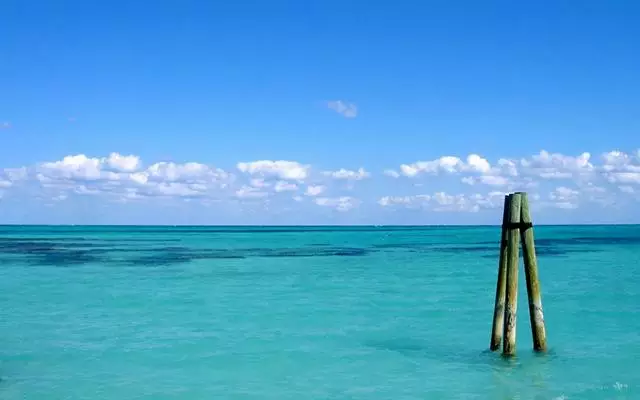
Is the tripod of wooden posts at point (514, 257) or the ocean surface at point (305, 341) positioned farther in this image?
the tripod of wooden posts at point (514, 257)

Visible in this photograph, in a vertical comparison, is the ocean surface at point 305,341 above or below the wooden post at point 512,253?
below

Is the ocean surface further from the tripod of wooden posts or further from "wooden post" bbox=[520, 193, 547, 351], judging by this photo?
"wooden post" bbox=[520, 193, 547, 351]

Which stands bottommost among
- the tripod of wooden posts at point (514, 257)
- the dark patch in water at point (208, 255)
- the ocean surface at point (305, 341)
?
the ocean surface at point (305, 341)

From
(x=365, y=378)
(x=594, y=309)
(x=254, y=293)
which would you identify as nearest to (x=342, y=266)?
(x=254, y=293)

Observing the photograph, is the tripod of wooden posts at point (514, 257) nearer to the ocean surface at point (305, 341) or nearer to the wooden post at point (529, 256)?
the wooden post at point (529, 256)

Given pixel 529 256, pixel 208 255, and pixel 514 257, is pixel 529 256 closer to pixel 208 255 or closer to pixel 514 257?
pixel 514 257

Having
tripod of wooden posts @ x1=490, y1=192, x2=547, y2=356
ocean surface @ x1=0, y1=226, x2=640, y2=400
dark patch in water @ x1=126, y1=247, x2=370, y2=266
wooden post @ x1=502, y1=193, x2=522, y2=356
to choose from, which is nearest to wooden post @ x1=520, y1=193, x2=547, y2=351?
tripod of wooden posts @ x1=490, y1=192, x2=547, y2=356

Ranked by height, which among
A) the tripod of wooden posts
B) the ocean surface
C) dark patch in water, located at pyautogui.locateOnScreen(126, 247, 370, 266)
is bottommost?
the ocean surface

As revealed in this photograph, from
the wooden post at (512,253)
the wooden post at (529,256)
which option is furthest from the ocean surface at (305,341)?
the wooden post at (529,256)

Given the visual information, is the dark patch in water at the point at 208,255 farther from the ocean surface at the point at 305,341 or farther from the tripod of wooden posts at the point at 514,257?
the tripod of wooden posts at the point at 514,257

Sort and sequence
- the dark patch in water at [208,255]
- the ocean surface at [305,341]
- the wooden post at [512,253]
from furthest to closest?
the dark patch in water at [208,255] → the wooden post at [512,253] → the ocean surface at [305,341]

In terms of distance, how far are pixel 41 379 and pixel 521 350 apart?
11.6 m

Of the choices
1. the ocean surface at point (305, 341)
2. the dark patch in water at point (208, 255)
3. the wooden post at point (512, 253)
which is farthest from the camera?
the dark patch in water at point (208, 255)

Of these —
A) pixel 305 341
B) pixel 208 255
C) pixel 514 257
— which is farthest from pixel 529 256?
pixel 208 255
